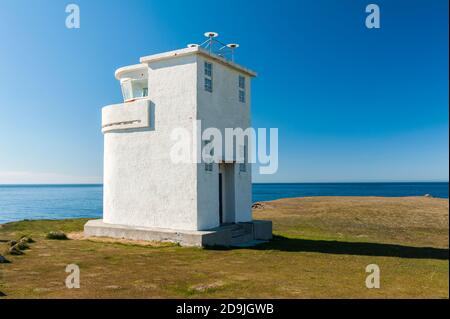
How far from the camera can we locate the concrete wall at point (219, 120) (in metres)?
16.0

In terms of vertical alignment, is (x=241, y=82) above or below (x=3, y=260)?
above

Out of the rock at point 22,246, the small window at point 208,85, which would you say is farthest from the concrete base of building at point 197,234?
the small window at point 208,85

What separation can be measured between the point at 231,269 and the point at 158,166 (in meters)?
7.35

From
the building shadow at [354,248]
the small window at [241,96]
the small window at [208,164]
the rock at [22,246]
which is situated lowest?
the building shadow at [354,248]

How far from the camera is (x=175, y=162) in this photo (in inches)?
645

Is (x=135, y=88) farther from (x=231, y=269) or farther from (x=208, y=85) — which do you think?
(x=231, y=269)

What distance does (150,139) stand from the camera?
1734 centimetres

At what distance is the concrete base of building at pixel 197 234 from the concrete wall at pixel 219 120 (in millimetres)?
809

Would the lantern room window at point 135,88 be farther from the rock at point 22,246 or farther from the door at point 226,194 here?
the rock at point 22,246

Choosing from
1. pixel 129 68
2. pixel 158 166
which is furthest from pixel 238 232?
pixel 129 68

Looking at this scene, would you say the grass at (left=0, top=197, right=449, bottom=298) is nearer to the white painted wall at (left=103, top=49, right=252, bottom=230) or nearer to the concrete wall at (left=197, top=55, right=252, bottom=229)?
the white painted wall at (left=103, top=49, right=252, bottom=230)

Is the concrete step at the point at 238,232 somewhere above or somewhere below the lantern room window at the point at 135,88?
below
